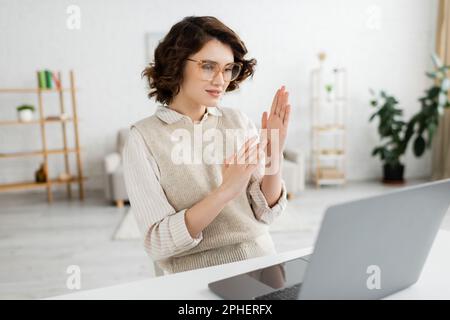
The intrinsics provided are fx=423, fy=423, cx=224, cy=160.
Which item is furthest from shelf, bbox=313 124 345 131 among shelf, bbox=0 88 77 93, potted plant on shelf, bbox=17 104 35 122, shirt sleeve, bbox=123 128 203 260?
shirt sleeve, bbox=123 128 203 260

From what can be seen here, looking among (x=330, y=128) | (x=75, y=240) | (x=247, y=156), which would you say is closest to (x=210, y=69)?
(x=247, y=156)

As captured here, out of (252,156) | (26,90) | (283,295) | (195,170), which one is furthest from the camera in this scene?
(26,90)

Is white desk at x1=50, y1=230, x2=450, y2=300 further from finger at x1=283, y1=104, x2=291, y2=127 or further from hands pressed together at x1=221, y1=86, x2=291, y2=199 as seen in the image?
finger at x1=283, y1=104, x2=291, y2=127

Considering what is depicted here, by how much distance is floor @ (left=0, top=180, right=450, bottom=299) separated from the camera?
8.41 ft

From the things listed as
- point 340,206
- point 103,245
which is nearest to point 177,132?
point 340,206

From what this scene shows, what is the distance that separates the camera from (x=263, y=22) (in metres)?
5.00

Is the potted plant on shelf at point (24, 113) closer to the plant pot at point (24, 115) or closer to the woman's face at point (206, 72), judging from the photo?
the plant pot at point (24, 115)

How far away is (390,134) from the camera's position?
482 centimetres

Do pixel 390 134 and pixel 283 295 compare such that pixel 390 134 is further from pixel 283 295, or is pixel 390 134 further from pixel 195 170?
pixel 283 295

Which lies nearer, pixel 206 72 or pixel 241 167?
pixel 241 167

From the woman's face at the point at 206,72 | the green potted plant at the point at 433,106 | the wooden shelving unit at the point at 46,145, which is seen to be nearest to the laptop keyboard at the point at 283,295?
the woman's face at the point at 206,72

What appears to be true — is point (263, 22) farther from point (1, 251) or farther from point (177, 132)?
point (177, 132)

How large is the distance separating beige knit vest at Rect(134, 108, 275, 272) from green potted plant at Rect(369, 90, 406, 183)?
3.97m

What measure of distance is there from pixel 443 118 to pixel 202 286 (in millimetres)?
5015
